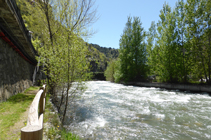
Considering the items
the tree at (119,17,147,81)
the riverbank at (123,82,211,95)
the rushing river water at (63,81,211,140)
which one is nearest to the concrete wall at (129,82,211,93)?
the riverbank at (123,82,211,95)

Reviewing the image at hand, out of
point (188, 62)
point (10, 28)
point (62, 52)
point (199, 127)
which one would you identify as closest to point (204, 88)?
point (188, 62)

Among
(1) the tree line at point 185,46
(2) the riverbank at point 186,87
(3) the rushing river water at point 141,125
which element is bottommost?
(3) the rushing river water at point 141,125

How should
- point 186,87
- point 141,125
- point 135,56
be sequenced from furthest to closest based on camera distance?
point 135,56, point 186,87, point 141,125

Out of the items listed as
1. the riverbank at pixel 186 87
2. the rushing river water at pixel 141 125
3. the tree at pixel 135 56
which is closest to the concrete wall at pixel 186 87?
the riverbank at pixel 186 87

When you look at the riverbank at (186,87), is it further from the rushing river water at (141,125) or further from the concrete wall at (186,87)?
the rushing river water at (141,125)

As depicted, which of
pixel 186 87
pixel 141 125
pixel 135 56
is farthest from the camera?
pixel 135 56

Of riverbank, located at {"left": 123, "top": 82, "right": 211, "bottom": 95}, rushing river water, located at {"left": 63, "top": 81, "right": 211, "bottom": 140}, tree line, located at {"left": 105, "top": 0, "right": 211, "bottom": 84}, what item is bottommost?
rushing river water, located at {"left": 63, "top": 81, "right": 211, "bottom": 140}

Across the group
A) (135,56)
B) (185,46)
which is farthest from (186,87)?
(135,56)

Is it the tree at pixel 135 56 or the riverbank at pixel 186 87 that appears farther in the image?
the tree at pixel 135 56

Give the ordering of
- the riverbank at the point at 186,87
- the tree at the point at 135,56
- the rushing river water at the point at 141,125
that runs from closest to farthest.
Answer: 1. the rushing river water at the point at 141,125
2. the riverbank at the point at 186,87
3. the tree at the point at 135,56

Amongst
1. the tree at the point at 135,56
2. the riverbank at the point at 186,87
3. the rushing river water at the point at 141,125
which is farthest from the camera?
the tree at the point at 135,56

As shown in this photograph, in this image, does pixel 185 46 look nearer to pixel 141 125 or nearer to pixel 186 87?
pixel 186 87

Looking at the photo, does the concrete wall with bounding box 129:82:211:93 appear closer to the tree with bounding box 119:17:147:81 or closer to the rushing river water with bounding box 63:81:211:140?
the tree with bounding box 119:17:147:81

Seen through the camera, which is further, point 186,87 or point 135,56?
point 135,56
